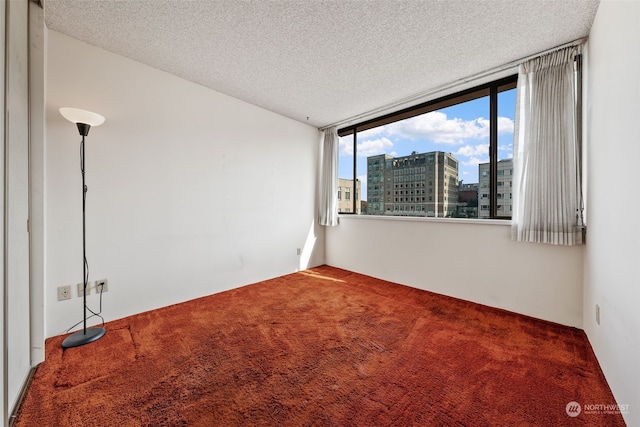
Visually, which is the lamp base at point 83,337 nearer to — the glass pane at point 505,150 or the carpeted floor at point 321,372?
the carpeted floor at point 321,372

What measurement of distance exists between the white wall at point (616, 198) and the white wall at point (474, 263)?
0.31 m

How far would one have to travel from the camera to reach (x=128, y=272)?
2.38 meters

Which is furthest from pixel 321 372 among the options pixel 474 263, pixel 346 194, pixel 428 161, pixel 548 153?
pixel 346 194

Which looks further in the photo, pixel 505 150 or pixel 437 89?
pixel 437 89

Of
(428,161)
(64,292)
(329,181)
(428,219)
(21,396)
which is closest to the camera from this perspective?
(21,396)

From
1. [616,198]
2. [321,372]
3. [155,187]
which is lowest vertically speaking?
[321,372]

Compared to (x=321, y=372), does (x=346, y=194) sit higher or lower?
higher

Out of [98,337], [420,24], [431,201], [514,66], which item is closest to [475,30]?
[420,24]

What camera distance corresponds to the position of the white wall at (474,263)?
2.22m

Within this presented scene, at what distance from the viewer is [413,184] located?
11.2ft

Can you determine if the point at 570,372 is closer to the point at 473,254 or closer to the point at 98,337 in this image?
the point at 473,254

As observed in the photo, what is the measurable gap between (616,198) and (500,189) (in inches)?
51.6

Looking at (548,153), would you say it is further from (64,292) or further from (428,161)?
(64,292)

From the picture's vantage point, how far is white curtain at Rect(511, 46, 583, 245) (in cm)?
210
